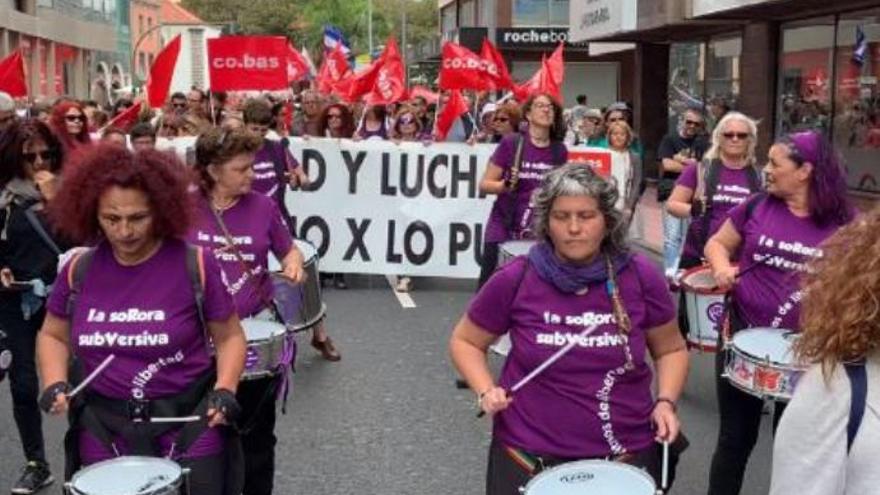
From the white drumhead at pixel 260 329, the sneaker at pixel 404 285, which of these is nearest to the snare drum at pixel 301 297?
the white drumhead at pixel 260 329

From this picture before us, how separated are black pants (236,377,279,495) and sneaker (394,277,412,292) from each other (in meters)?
6.36

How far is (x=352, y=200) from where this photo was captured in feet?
37.0

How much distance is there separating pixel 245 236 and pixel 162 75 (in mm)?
7454

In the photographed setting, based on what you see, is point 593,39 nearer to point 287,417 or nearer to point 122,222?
point 287,417

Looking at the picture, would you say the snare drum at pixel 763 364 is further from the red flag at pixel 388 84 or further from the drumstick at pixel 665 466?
the red flag at pixel 388 84

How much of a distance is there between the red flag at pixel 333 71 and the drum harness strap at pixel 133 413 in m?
12.8

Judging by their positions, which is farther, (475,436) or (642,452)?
(475,436)

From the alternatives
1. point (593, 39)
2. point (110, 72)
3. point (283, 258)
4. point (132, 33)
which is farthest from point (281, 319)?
point (132, 33)

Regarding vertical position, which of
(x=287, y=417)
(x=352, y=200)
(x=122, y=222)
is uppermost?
(x=122, y=222)

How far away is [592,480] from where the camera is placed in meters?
2.94

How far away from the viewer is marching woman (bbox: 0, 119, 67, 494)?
203 inches

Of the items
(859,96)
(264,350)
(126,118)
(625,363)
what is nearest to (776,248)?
(625,363)

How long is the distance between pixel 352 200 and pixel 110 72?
2140 inches

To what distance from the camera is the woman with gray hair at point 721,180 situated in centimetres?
626
